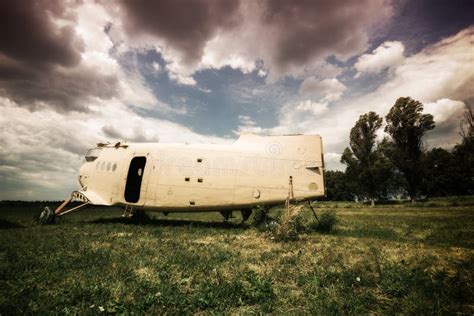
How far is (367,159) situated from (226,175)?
145 ft

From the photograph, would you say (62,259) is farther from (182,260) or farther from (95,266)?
(182,260)

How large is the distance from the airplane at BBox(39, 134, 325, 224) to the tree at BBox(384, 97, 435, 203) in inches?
1598

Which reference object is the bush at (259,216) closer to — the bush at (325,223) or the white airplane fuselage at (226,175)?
the white airplane fuselage at (226,175)

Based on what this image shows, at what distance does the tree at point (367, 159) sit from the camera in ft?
156

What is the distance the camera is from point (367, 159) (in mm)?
48781

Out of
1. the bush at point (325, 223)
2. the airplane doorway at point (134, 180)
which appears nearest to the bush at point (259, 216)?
the bush at point (325, 223)

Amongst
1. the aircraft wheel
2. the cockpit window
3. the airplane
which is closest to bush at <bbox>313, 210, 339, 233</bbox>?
the airplane

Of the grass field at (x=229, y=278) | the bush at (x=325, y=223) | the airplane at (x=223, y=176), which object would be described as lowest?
the grass field at (x=229, y=278)

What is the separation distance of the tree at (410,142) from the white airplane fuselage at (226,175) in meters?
40.6

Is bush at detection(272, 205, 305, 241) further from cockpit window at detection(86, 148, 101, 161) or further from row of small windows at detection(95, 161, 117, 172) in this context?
cockpit window at detection(86, 148, 101, 161)

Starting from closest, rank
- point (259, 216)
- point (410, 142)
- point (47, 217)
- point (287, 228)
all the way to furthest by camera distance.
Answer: point (287, 228)
point (259, 216)
point (47, 217)
point (410, 142)

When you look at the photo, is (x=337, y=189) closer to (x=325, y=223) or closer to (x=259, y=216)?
(x=325, y=223)

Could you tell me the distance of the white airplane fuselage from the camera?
41.4ft

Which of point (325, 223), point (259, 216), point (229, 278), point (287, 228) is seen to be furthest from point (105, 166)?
point (325, 223)
